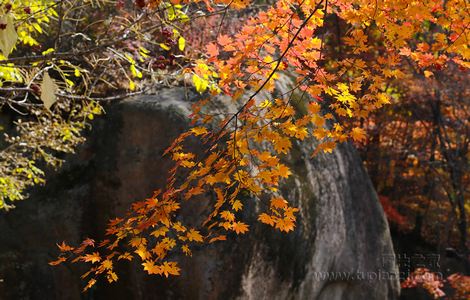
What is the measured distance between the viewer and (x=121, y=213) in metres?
6.61

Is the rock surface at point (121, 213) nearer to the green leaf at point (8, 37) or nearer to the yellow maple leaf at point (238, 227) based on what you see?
the yellow maple leaf at point (238, 227)

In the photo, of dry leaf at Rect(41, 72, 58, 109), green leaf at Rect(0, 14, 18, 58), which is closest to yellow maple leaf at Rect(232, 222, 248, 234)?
dry leaf at Rect(41, 72, 58, 109)

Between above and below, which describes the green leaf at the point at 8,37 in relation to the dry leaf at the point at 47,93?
above

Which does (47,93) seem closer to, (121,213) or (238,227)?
(238,227)

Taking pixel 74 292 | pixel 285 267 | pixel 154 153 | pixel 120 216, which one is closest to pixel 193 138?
pixel 154 153

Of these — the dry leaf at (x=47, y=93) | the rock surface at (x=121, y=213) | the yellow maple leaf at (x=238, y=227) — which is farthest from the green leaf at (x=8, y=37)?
the rock surface at (x=121, y=213)

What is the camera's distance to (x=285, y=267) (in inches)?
267

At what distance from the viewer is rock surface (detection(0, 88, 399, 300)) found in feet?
20.4

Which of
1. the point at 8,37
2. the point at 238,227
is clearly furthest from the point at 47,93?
the point at 238,227

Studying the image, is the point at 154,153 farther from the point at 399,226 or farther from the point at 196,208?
the point at 399,226

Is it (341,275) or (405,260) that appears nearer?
(341,275)

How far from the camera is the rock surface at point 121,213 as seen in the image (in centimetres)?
621

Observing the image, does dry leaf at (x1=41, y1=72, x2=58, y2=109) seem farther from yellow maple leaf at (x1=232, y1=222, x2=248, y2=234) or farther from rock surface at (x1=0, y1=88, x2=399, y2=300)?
rock surface at (x1=0, y1=88, x2=399, y2=300)

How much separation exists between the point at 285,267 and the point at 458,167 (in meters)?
6.47
